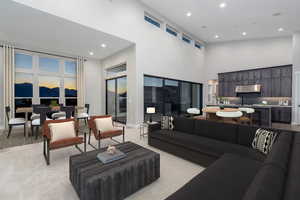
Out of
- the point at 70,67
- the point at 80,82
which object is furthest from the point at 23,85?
the point at 80,82

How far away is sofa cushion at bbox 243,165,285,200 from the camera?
32.2 inches

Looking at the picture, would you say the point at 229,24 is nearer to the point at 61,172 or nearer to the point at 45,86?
the point at 61,172

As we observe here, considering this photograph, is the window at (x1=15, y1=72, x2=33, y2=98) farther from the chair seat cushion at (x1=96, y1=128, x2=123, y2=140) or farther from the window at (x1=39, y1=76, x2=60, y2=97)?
the chair seat cushion at (x1=96, y1=128, x2=123, y2=140)

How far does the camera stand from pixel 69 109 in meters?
4.70

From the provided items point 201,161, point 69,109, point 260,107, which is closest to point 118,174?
point 201,161

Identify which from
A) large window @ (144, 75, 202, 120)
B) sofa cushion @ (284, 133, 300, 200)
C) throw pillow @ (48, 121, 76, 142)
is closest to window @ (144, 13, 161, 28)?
large window @ (144, 75, 202, 120)

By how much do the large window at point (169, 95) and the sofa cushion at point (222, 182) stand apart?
4.62 m

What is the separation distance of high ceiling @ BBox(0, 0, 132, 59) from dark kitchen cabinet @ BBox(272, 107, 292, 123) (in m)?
8.04

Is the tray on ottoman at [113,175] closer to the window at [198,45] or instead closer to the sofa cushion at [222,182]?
the sofa cushion at [222,182]

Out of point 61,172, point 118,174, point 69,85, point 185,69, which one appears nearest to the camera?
point 118,174

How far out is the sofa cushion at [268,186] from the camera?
818 millimetres

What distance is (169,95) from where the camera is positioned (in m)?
7.22

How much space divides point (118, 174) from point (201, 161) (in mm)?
1619

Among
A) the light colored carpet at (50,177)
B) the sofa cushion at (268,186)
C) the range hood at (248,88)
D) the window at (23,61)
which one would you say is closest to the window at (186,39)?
the range hood at (248,88)
